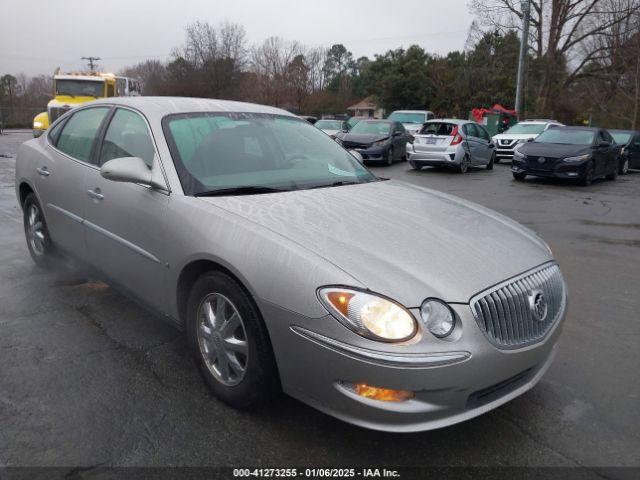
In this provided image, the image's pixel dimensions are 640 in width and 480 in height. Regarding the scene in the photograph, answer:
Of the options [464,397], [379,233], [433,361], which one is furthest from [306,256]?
[464,397]

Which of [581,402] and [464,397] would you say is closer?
[464,397]

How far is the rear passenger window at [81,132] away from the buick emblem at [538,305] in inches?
125

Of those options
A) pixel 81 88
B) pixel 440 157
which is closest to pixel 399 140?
pixel 440 157

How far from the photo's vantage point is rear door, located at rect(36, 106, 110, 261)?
4031 mm

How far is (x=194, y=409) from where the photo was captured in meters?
2.87

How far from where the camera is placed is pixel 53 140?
15.3 feet

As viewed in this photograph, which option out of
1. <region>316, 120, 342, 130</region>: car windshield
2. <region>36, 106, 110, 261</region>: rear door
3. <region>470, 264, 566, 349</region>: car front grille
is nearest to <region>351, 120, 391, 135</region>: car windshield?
<region>316, 120, 342, 130</region>: car windshield

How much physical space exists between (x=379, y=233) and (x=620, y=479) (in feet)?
5.02

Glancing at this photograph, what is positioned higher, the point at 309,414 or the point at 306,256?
the point at 306,256

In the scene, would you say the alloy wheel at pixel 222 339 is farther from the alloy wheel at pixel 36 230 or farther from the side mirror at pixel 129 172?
the alloy wheel at pixel 36 230

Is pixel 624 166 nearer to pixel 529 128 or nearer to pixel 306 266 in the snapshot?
pixel 529 128

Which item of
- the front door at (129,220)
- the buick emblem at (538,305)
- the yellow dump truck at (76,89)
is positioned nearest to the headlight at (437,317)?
the buick emblem at (538,305)

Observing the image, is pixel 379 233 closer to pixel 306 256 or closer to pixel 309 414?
pixel 306 256

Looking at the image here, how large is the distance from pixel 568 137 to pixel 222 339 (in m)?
13.8
